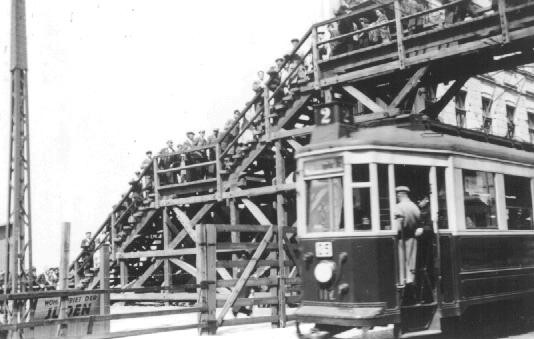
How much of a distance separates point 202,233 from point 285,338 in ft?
7.25

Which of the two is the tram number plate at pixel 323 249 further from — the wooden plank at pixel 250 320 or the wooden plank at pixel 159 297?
the wooden plank at pixel 159 297

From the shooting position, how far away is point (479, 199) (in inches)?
379

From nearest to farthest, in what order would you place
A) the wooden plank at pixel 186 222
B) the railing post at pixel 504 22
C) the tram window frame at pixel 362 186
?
the tram window frame at pixel 362 186
the railing post at pixel 504 22
the wooden plank at pixel 186 222

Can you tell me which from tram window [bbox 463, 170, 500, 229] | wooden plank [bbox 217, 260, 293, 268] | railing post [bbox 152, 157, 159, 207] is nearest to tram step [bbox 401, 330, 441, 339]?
tram window [bbox 463, 170, 500, 229]

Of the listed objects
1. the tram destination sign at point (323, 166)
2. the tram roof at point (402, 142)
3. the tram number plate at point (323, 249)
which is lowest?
the tram number plate at point (323, 249)

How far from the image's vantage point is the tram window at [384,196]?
27.6ft

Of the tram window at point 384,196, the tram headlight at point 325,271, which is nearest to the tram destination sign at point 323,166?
the tram window at point 384,196

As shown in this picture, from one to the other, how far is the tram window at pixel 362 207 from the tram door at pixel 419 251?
0.46 m

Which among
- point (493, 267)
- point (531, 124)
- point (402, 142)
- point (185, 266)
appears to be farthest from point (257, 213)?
point (531, 124)

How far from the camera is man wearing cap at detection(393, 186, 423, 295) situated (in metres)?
8.35

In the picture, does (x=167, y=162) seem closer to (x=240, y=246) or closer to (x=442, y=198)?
(x=240, y=246)

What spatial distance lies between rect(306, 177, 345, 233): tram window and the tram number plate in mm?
179

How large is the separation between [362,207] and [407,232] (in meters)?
0.69

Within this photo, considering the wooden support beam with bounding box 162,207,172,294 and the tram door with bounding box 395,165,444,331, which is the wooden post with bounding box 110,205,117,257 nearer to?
the wooden support beam with bounding box 162,207,172,294
